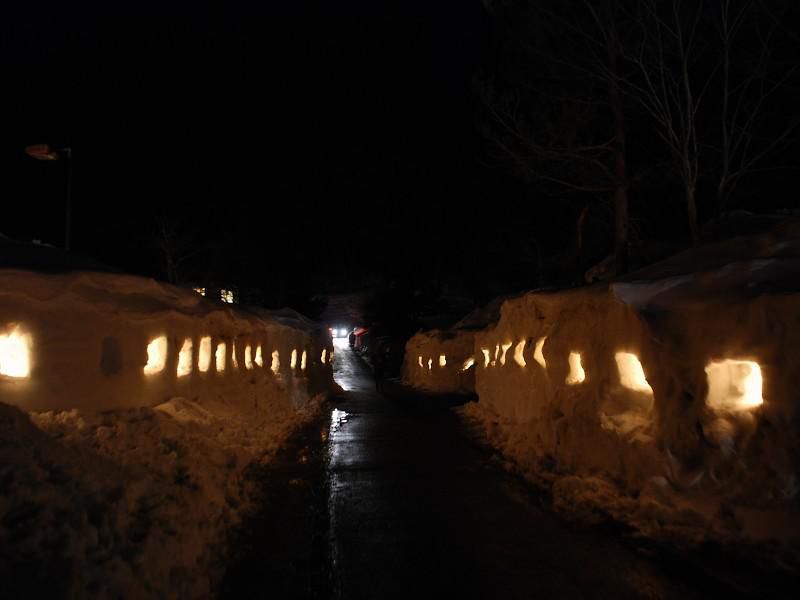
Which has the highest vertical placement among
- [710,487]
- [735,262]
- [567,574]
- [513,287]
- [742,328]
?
[513,287]

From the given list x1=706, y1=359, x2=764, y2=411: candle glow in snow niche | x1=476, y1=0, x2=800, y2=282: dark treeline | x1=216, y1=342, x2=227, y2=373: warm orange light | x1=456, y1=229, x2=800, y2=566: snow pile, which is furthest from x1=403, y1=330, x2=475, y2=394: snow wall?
x1=706, y1=359, x2=764, y2=411: candle glow in snow niche

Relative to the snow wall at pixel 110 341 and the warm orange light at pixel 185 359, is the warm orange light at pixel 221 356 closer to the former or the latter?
the snow wall at pixel 110 341

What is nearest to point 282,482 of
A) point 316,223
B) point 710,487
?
point 710,487

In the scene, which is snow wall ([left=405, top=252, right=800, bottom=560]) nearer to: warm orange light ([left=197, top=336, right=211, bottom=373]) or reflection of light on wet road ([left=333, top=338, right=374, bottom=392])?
warm orange light ([left=197, top=336, right=211, bottom=373])

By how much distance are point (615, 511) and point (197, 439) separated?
612 cm

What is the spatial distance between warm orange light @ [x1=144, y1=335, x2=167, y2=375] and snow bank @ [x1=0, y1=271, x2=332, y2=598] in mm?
25

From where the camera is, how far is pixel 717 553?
612 centimetres

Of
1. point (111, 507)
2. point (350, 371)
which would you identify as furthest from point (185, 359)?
point (350, 371)

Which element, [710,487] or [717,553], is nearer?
[717,553]

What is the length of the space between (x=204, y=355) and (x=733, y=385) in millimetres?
9851

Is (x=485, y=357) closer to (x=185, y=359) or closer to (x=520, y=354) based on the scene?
(x=520, y=354)

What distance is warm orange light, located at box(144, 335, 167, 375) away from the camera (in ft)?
35.1

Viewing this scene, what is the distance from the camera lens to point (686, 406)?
738 cm

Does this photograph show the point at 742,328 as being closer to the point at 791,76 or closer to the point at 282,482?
the point at 282,482
